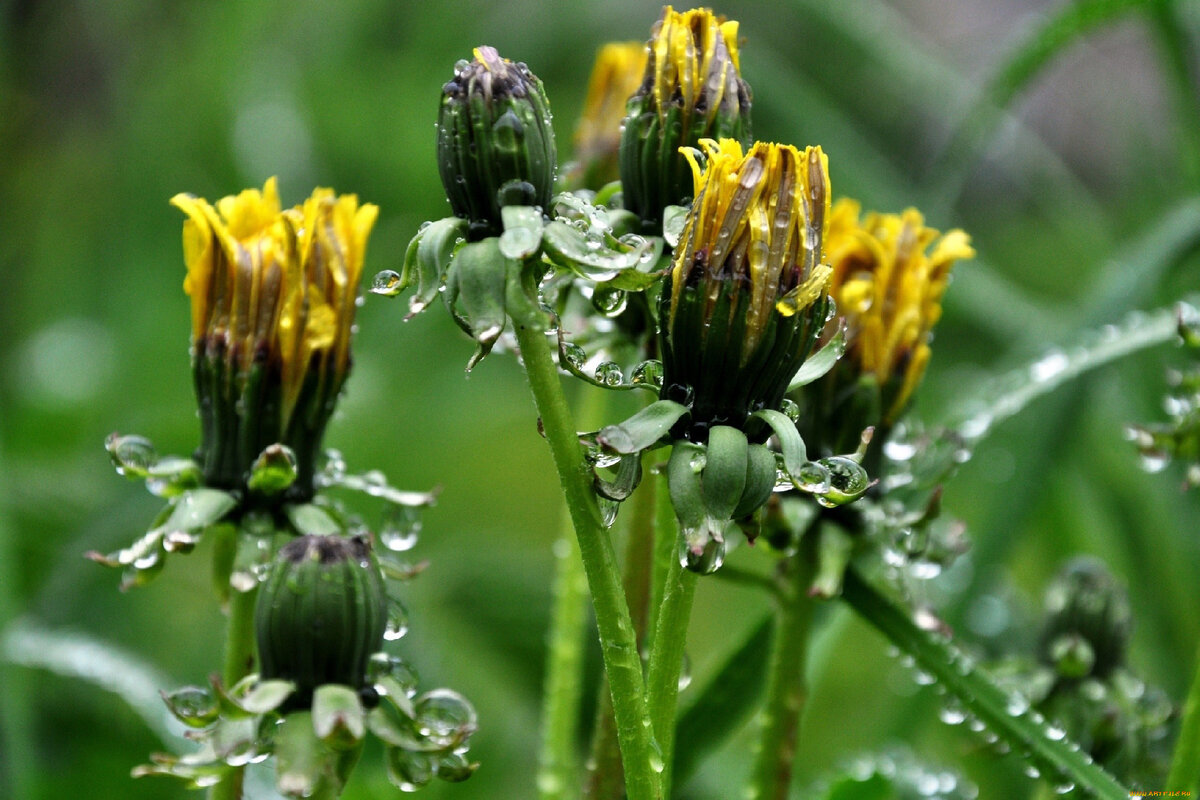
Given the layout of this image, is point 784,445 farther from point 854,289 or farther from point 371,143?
point 371,143

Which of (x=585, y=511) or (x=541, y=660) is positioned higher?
(x=541, y=660)

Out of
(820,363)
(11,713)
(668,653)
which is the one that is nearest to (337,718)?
(668,653)

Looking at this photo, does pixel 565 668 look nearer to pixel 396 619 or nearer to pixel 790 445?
pixel 396 619

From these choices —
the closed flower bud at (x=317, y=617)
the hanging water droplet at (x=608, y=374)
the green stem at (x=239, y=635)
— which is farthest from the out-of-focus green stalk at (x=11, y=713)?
the hanging water droplet at (x=608, y=374)

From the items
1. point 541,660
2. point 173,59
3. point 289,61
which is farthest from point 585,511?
point 173,59

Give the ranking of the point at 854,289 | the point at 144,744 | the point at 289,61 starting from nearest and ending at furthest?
the point at 854,289
the point at 144,744
the point at 289,61

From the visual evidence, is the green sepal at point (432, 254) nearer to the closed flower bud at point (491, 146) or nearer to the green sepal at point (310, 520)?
the closed flower bud at point (491, 146)
